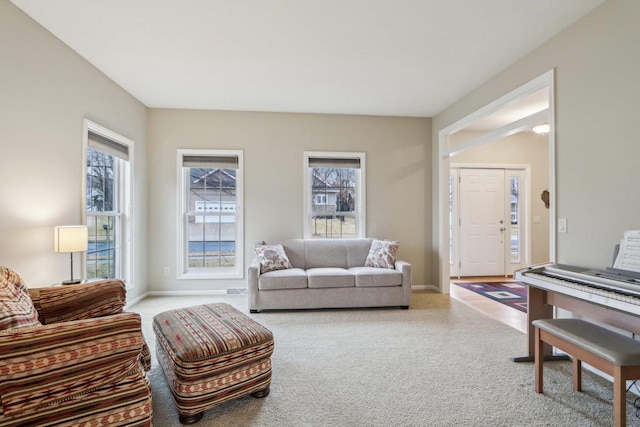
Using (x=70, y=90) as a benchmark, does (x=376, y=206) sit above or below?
below

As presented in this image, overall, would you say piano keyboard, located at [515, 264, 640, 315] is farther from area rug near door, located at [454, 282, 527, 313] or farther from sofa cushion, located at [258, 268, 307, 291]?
sofa cushion, located at [258, 268, 307, 291]

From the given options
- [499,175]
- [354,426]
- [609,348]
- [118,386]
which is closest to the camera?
[118,386]

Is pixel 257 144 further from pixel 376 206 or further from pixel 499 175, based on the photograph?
pixel 499 175

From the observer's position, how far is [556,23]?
259 centimetres

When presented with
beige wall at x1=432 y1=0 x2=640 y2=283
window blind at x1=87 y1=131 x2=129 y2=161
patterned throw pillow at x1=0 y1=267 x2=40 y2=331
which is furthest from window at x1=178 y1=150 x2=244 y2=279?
beige wall at x1=432 y1=0 x2=640 y2=283

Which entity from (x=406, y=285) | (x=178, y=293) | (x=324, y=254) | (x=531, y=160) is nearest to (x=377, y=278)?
(x=406, y=285)

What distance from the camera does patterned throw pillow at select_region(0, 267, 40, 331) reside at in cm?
149

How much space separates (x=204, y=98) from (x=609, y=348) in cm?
455

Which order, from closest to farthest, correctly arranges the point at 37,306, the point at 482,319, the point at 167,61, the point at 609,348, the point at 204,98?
the point at 609,348
the point at 37,306
the point at 167,61
the point at 482,319
the point at 204,98

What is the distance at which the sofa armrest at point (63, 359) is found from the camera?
1.28 metres

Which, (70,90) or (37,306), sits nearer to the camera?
(37,306)

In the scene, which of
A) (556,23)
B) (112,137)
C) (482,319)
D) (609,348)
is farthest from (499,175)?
(112,137)

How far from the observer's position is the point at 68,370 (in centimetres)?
137

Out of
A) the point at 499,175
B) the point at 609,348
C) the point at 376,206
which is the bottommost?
the point at 609,348
